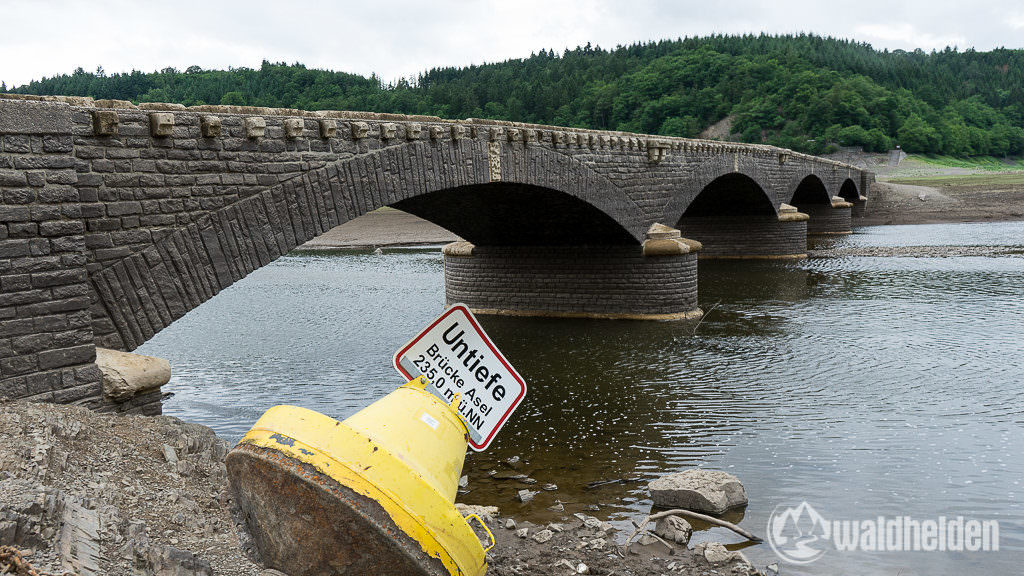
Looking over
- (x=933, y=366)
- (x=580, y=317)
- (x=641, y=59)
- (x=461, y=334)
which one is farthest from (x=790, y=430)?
(x=641, y=59)

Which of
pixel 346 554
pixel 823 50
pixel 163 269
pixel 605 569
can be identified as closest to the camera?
pixel 346 554

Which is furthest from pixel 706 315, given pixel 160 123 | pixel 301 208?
pixel 160 123

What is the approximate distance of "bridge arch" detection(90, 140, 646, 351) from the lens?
26.6ft

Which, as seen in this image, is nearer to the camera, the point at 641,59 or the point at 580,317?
the point at 580,317

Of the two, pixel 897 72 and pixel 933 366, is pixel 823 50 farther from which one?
pixel 933 366

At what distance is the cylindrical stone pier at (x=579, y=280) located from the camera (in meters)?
19.1

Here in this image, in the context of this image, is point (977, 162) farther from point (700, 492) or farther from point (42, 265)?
point (42, 265)

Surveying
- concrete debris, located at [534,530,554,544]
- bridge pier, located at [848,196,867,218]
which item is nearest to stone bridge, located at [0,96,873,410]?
concrete debris, located at [534,530,554,544]

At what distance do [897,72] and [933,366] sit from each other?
457 feet

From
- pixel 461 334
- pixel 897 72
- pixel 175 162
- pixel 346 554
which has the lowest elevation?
pixel 346 554

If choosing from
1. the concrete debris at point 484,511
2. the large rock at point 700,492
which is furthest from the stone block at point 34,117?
the large rock at point 700,492

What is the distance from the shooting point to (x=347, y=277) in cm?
2966

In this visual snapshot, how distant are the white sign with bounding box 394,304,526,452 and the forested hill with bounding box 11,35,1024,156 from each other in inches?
2313

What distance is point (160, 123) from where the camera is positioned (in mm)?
8102
